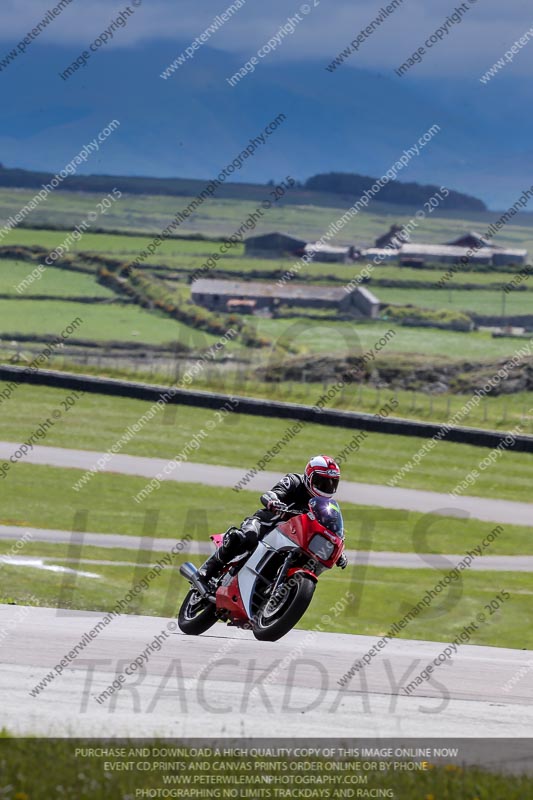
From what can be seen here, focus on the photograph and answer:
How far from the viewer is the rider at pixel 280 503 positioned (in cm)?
1302

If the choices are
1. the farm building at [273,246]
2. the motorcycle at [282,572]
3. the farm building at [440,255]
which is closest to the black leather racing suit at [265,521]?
the motorcycle at [282,572]

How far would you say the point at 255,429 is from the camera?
1791 inches

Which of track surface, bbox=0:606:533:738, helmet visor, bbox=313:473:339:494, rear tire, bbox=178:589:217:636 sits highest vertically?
helmet visor, bbox=313:473:339:494

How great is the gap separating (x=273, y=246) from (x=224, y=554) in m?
165

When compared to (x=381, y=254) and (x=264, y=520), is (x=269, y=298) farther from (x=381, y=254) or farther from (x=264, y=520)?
(x=264, y=520)

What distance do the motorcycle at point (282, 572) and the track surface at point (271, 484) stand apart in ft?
72.3

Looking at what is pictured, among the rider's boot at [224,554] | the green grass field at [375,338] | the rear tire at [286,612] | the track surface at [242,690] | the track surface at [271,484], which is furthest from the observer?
the green grass field at [375,338]

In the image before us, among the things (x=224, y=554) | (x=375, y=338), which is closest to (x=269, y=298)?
(x=375, y=338)

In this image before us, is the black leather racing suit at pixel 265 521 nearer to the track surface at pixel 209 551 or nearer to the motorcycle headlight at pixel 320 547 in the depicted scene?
the motorcycle headlight at pixel 320 547

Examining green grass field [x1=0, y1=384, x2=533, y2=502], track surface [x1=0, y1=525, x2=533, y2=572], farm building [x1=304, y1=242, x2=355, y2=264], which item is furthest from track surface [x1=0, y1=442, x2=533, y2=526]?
farm building [x1=304, y1=242, x2=355, y2=264]

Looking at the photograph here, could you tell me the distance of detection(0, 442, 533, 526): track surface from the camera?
35.6 meters

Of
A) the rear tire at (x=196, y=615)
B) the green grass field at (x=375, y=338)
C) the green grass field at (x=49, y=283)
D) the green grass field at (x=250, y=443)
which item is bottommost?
the green grass field at (x=49, y=283)

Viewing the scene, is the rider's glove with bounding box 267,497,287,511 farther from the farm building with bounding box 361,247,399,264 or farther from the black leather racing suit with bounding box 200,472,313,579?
the farm building with bounding box 361,247,399,264

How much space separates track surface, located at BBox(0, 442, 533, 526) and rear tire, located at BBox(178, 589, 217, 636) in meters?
21.1
